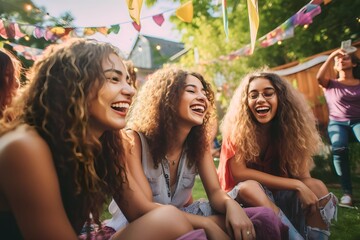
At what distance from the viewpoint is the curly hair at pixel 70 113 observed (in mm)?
1186

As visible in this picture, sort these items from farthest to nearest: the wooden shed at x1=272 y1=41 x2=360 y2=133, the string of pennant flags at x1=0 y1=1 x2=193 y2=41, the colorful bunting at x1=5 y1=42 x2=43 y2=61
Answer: the wooden shed at x1=272 y1=41 x2=360 y2=133 → the colorful bunting at x1=5 y1=42 x2=43 y2=61 → the string of pennant flags at x1=0 y1=1 x2=193 y2=41

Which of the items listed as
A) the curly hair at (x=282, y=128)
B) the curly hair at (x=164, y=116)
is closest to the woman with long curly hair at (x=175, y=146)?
the curly hair at (x=164, y=116)

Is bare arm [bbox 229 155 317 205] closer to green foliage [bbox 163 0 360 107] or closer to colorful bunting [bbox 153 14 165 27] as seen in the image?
colorful bunting [bbox 153 14 165 27]

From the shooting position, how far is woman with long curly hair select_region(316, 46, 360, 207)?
3656mm

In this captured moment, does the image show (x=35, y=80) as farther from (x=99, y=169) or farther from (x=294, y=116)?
(x=294, y=116)

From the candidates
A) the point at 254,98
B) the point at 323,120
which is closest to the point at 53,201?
the point at 254,98

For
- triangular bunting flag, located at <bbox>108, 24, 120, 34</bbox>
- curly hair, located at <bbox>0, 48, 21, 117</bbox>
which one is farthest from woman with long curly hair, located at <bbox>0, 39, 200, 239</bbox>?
triangular bunting flag, located at <bbox>108, 24, 120, 34</bbox>

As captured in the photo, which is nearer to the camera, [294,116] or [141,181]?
[141,181]

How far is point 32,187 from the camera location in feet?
3.39

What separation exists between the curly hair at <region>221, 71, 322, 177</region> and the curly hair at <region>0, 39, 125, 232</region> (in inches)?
55.6

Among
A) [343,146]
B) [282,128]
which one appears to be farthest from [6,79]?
[343,146]

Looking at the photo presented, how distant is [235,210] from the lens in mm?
1658

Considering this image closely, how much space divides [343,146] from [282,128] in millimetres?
1622

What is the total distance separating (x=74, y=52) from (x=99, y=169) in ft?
1.98
